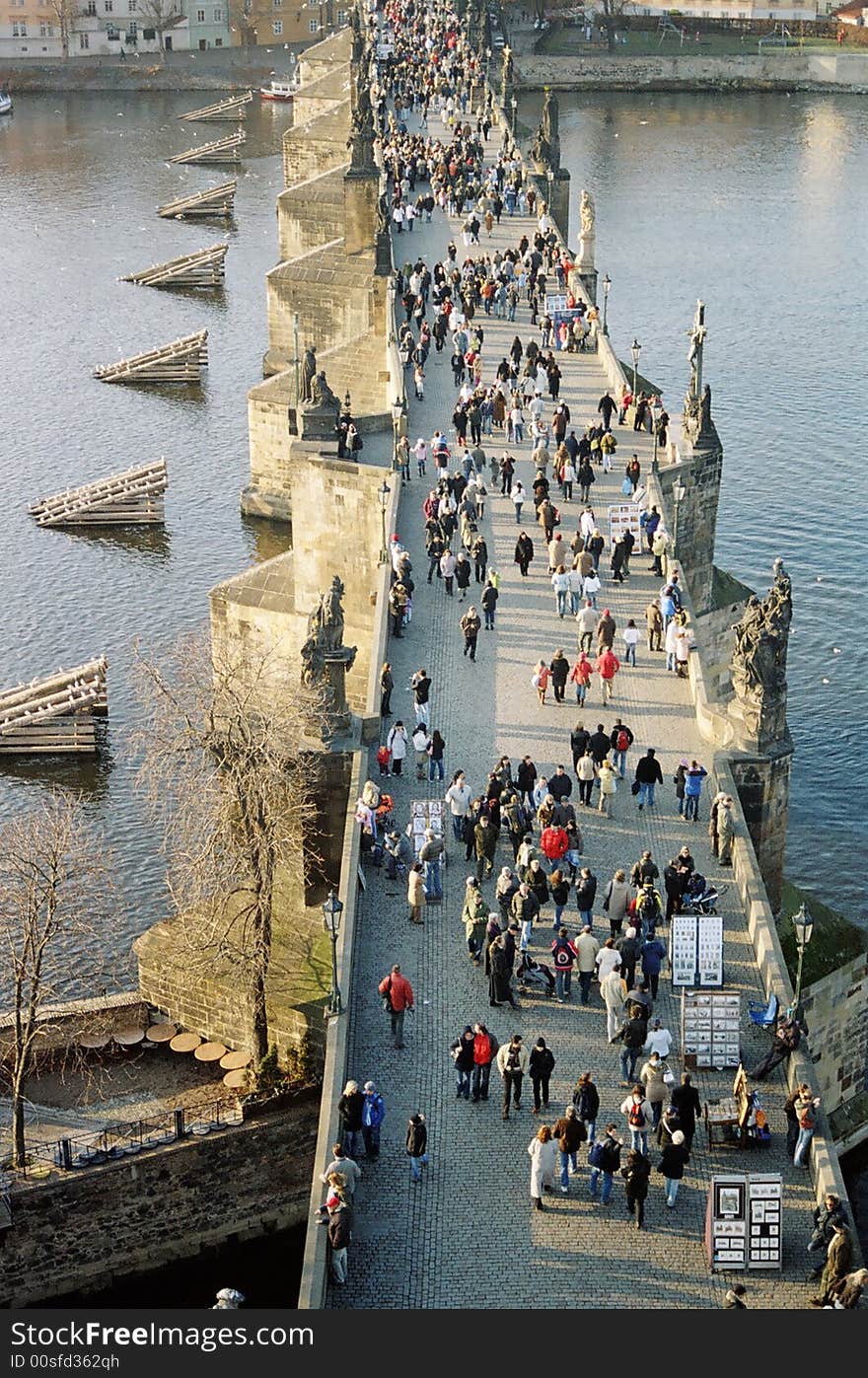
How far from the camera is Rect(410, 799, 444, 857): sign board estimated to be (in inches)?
1658

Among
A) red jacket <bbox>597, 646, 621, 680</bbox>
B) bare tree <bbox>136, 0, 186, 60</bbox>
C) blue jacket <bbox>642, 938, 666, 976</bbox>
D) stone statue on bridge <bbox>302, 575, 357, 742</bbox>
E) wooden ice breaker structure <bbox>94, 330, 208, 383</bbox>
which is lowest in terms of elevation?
wooden ice breaker structure <bbox>94, 330, 208, 383</bbox>

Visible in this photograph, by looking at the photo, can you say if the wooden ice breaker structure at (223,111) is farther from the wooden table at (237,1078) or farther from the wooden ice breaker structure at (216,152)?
the wooden table at (237,1078)

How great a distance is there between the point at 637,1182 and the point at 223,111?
476 ft

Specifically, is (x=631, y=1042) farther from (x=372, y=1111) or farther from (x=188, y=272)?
(x=188, y=272)

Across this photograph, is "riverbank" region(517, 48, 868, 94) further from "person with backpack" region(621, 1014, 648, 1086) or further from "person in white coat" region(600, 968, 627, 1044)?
"person with backpack" region(621, 1014, 648, 1086)

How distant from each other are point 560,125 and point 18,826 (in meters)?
123

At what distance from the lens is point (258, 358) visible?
107 metres

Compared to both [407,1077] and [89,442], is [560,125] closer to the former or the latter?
[89,442]

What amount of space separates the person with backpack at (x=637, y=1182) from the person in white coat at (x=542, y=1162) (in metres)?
1.04

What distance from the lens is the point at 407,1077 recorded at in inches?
1428

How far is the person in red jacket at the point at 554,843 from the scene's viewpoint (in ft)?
135

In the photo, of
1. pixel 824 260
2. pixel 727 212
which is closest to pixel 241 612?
pixel 824 260

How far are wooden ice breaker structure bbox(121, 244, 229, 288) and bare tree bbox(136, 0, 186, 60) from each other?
68.2 meters

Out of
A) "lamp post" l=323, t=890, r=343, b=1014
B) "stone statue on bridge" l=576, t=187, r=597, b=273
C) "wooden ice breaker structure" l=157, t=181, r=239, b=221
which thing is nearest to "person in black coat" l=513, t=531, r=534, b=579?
"lamp post" l=323, t=890, r=343, b=1014
